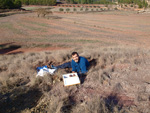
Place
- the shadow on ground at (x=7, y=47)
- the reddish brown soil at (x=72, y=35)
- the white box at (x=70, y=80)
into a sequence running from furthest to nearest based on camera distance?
the reddish brown soil at (x=72, y=35) → the shadow on ground at (x=7, y=47) → the white box at (x=70, y=80)

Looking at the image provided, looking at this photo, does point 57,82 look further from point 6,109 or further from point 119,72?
point 119,72

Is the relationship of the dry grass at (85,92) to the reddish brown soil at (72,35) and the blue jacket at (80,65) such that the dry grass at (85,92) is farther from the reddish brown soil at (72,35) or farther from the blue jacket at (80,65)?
the reddish brown soil at (72,35)

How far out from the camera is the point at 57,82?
13.0 ft

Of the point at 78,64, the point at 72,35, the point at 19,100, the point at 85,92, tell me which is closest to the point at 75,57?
Result: the point at 78,64

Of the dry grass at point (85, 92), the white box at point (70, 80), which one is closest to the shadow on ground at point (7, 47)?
the dry grass at point (85, 92)

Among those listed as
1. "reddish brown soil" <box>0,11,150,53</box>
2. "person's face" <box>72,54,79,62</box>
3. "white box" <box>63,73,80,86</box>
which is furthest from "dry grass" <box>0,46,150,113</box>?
"reddish brown soil" <box>0,11,150,53</box>

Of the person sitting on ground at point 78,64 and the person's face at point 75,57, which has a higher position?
the person's face at point 75,57

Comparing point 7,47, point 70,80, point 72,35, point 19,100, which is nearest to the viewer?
point 19,100

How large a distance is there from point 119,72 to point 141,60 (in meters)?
1.64

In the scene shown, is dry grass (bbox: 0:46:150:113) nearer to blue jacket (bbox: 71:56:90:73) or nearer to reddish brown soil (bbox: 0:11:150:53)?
blue jacket (bbox: 71:56:90:73)

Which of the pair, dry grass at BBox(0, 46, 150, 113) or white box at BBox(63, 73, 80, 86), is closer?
dry grass at BBox(0, 46, 150, 113)

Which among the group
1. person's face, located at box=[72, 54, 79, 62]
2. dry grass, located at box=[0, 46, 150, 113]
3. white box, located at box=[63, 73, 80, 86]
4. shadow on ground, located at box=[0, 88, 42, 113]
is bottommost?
shadow on ground, located at box=[0, 88, 42, 113]

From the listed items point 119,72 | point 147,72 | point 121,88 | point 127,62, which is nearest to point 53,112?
point 121,88

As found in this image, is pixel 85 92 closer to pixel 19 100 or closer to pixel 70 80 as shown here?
pixel 70 80
